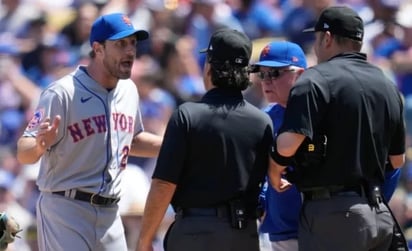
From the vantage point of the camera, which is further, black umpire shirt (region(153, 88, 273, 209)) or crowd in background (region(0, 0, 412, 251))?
crowd in background (region(0, 0, 412, 251))

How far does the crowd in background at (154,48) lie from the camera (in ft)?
31.5

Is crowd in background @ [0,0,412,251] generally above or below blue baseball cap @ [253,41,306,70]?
below

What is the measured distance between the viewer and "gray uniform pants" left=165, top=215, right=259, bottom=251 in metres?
5.38

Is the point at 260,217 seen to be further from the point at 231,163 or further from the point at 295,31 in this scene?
the point at 295,31

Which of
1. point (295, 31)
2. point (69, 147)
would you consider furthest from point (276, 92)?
point (295, 31)

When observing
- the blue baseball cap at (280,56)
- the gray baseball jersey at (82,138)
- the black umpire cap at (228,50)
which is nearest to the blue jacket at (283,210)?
the blue baseball cap at (280,56)

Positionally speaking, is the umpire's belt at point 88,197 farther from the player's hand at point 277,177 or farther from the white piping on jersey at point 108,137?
the player's hand at point 277,177

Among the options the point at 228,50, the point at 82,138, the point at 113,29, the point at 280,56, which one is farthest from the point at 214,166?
the point at 113,29

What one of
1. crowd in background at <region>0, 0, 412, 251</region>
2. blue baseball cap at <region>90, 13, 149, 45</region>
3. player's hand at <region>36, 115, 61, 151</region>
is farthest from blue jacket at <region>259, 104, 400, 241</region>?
crowd in background at <region>0, 0, 412, 251</region>

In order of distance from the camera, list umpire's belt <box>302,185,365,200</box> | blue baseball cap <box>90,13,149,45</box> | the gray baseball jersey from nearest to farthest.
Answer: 1. umpire's belt <box>302,185,365,200</box>
2. the gray baseball jersey
3. blue baseball cap <box>90,13,149,45</box>

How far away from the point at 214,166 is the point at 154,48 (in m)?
5.44

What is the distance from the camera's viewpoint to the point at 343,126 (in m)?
5.30

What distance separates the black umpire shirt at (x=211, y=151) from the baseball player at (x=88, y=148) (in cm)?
82

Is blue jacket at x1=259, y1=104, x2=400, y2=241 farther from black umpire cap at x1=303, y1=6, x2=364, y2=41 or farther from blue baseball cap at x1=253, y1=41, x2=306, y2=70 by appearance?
black umpire cap at x1=303, y1=6, x2=364, y2=41
